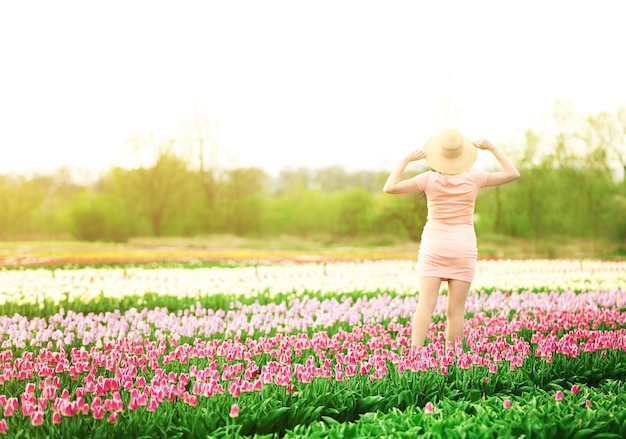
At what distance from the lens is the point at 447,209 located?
17.2ft

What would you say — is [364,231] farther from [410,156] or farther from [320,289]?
[410,156]

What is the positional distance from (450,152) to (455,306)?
1175 mm

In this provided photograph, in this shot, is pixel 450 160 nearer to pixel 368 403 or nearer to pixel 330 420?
pixel 368 403

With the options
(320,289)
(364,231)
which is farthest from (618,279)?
(364,231)

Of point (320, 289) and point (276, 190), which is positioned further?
point (276, 190)

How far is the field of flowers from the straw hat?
133 cm

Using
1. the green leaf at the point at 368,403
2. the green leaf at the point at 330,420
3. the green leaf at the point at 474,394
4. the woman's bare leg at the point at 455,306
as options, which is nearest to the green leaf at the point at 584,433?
the green leaf at the point at 474,394

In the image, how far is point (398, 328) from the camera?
257 inches

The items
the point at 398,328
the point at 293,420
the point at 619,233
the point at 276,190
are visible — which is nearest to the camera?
the point at 293,420

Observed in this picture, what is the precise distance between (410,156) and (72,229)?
2892 cm

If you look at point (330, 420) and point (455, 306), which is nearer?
point (330, 420)

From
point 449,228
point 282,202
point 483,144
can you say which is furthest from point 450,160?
point 282,202

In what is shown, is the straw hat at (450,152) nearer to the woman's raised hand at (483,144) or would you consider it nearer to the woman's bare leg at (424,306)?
the woman's raised hand at (483,144)

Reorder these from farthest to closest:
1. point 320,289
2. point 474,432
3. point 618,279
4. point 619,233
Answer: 1. point 619,233
2. point 618,279
3. point 320,289
4. point 474,432
